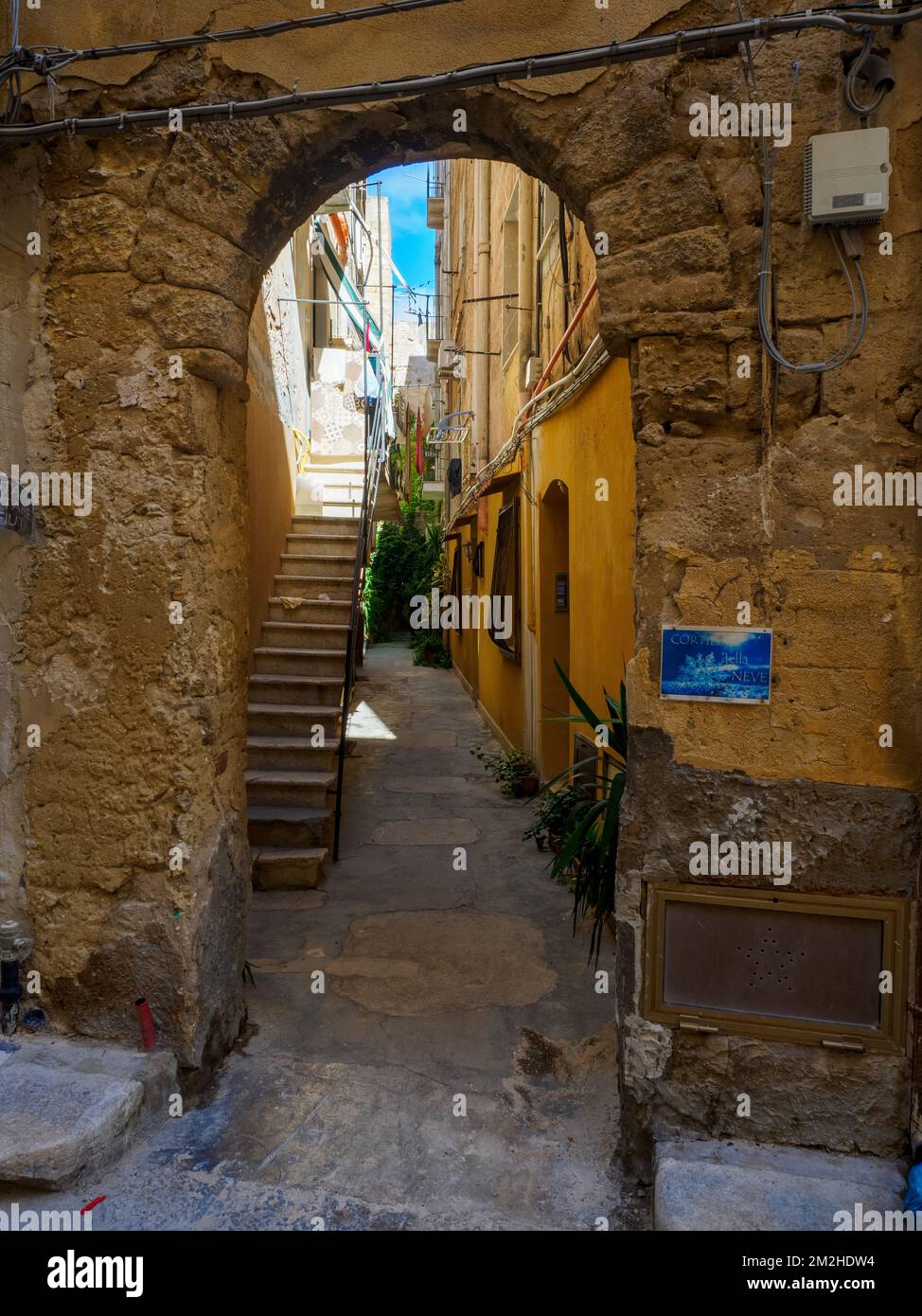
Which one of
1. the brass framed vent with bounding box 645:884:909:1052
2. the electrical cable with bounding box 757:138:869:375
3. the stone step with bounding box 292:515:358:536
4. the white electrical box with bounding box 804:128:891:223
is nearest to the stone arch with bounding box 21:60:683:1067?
the electrical cable with bounding box 757:138:869:375

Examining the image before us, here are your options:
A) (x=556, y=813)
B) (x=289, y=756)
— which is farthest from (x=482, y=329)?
(x=556, y=813)

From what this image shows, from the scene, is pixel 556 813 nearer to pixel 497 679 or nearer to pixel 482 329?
pixel 497 679

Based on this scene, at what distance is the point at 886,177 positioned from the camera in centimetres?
207

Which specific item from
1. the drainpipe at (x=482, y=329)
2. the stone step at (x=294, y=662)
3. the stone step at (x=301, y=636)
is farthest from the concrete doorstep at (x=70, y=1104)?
the drainpipe at (x=482, y=329)

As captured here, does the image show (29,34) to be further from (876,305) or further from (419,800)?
(419,800)

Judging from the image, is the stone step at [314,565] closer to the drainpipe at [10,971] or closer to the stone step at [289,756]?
the stone step at [289,756]

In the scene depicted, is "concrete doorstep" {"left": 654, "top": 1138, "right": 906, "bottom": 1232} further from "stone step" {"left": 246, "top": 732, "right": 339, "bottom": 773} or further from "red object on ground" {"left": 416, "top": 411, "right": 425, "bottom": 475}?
"red object on ground" {"left": 416, "top": 411, "right": 425, "bottom": 475}

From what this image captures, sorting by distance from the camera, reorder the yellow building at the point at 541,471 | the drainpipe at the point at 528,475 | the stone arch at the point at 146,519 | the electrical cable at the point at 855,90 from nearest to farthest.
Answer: the electrical cable at the point at 855,90
the stone arch at the point at 146,519
the yellow building at the point at 541,471
the drainpipe at the point at 528,475

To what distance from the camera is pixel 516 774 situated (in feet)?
21.4

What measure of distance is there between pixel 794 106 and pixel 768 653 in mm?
1471

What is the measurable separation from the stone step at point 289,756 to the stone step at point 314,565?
227cm

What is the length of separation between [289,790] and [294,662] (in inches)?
52.5

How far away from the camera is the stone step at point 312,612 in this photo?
6.64 metres

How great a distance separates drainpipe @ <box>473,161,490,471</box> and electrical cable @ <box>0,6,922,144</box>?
7.44 metres
